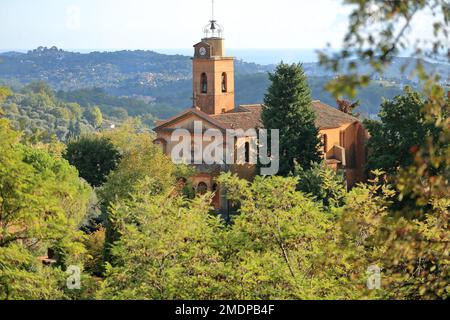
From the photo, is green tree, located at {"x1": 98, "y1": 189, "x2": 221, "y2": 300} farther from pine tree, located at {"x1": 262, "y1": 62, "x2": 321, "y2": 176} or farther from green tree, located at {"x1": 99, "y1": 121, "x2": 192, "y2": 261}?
pine tree, located at {"x1": 262, "y1": 62, "x2": 321, "y2": 176}

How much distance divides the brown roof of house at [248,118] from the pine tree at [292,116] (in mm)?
1805

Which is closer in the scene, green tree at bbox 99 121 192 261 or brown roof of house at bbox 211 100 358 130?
green tree at bbox 99 121 192 261

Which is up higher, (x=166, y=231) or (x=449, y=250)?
(x=449, y=250)

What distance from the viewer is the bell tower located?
2384 inches

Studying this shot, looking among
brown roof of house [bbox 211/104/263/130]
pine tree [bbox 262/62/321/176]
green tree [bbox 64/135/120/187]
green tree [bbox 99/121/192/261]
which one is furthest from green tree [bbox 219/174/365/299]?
green tree [bbox 64/135/120/187]

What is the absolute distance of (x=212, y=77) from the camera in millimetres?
60594

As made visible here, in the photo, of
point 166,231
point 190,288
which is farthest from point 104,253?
point 190,288

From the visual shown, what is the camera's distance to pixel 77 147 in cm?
5650

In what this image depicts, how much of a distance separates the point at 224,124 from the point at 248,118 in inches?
87.1

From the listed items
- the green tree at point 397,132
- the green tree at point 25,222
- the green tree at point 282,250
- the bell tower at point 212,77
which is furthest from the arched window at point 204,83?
the green tree at point 25,222

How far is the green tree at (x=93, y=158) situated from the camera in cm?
5569

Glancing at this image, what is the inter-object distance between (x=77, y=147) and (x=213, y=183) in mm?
9919

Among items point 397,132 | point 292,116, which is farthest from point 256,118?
point 397,132
